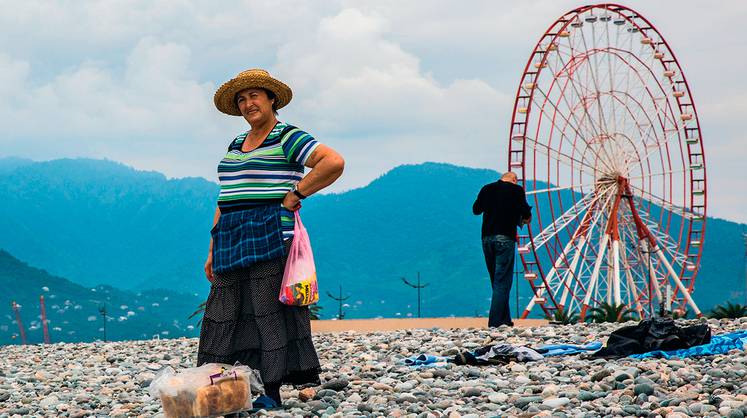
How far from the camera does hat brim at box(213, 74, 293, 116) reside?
20.1 feet

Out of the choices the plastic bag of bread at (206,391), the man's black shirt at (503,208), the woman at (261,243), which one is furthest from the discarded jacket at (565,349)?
the plastic bag of bread at (206,391)

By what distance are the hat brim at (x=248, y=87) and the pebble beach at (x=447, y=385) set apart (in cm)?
174

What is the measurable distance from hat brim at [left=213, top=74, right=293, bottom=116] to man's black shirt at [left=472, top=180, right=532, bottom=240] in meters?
5.68

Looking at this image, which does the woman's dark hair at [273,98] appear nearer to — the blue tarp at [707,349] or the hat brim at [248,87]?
the hat brim at [248,87]

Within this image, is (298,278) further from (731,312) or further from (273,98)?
(731,312)

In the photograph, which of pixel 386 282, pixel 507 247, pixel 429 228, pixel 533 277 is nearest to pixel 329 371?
pixel 507 247

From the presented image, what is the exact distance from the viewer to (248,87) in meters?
6.17

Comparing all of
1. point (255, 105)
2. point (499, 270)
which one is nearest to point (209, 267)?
point (255, 105)

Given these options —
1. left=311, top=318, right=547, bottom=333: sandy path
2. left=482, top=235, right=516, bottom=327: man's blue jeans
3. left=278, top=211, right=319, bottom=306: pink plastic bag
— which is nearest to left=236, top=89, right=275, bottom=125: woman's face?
left=278, top=211, right=319, bottom=306: pink plastic bag

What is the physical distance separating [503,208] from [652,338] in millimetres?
3709

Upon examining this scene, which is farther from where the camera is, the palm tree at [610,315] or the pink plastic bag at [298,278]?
the palm tree at [610,315]

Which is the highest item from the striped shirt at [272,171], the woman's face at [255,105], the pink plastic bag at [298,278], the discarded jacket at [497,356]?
the woman's face at [255,105]

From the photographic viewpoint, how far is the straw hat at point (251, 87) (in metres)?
6.14

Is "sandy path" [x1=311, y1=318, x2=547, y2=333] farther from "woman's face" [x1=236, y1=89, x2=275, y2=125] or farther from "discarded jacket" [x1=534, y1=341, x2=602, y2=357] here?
"woman's face" [x1=236, y1=89, x2=275, y2=125]
